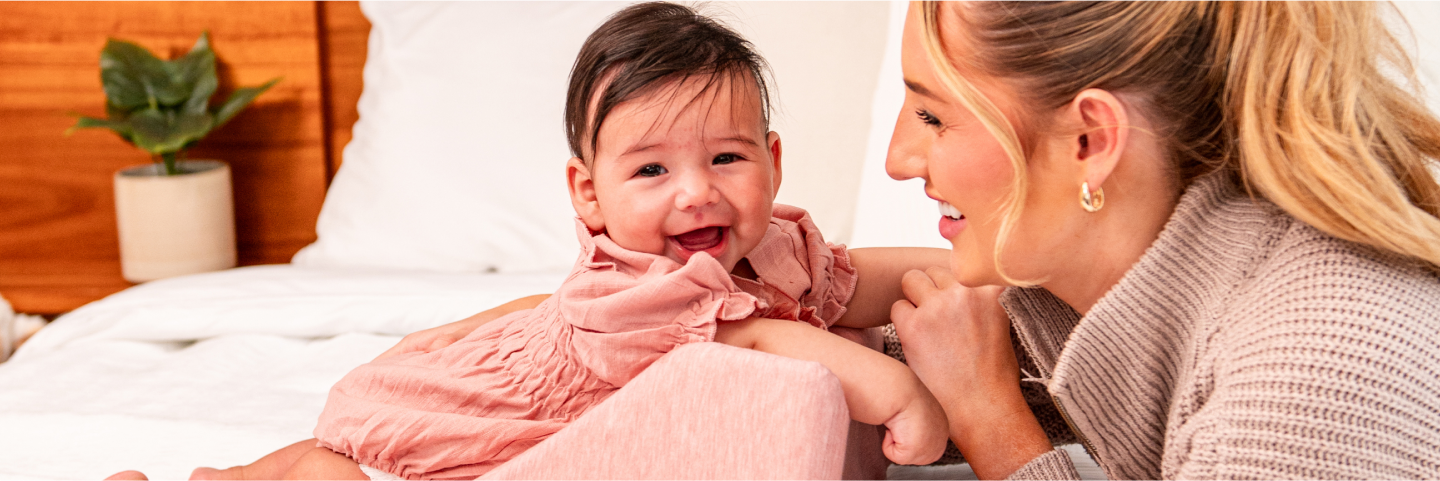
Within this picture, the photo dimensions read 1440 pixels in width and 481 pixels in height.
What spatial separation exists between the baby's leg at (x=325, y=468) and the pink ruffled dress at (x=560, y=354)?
1cm

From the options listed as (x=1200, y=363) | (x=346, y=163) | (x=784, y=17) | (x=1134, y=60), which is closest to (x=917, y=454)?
(x=1200, y=363)

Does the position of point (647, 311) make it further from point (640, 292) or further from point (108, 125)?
point (108, 125)

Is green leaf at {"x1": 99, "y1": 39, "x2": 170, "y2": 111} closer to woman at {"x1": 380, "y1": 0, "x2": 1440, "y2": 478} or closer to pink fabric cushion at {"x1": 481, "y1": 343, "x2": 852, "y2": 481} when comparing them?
pink fabric cushion at {"x1": 481, "y1": 343, "x2": 852, "y2": 481}

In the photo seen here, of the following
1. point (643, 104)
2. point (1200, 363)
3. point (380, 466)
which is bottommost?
point (380, 466)

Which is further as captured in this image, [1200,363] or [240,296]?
[240,296]

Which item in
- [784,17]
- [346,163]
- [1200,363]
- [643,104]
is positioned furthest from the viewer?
[346,163]

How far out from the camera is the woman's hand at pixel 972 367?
99cm

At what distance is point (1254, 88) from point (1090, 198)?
0.15 meters

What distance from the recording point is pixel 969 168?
896 millimetres

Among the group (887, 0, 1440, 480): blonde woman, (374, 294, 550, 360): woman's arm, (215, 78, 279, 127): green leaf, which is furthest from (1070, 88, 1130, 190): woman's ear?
A: (215, 78, 279, 127): green leaf

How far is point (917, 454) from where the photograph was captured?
864 mm

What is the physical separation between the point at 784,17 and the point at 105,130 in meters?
1.60

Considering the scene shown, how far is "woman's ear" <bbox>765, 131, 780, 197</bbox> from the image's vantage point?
3.47 ft

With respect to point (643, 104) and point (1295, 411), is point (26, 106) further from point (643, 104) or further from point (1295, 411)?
point (1295, 411)
